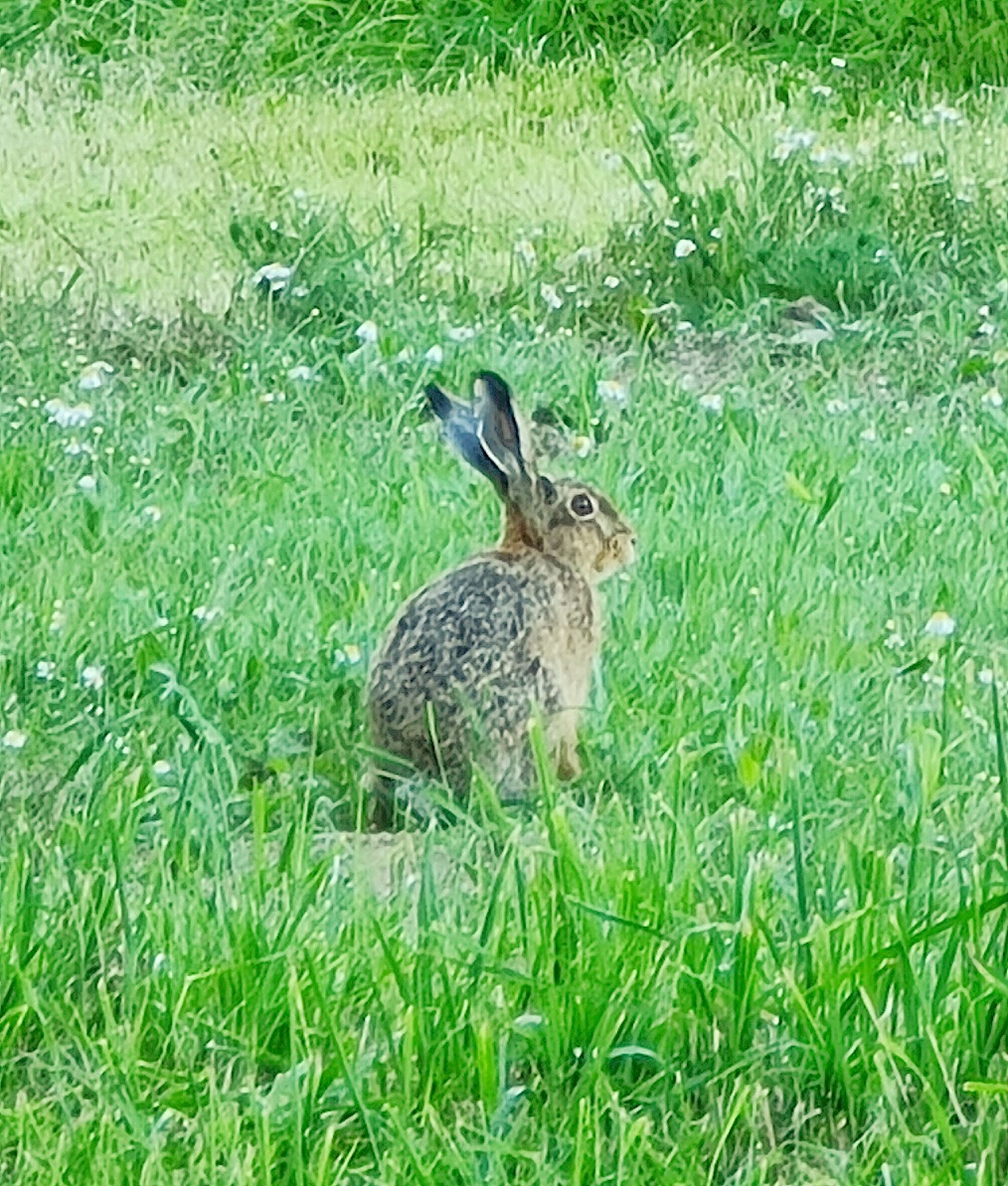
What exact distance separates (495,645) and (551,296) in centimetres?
321

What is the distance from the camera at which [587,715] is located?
3.65m

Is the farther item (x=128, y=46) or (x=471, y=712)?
(x=128, y=46)

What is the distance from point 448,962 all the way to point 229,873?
460mm

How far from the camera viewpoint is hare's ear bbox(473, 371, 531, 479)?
358 cm

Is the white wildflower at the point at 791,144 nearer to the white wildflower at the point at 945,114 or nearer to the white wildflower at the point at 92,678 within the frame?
the white wildflower at the point at 945,114

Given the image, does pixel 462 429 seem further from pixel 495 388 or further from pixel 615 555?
pixel 615 555

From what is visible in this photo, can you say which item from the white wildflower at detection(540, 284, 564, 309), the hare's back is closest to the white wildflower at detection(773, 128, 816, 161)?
the white wildflower at detection(540, 284, 564, 309)

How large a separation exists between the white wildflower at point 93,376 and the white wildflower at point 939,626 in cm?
224

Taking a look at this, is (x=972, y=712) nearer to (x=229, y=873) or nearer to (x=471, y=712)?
(x=471, y=712)

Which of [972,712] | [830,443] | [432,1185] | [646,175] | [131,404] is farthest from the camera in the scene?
[646,175]

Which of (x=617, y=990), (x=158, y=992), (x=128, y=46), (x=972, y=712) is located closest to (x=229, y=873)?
(x=158, y=992)

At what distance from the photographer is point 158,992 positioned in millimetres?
2777

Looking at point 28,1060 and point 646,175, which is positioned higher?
point 28,1060

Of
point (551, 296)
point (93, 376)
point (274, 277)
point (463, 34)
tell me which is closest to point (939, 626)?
point (93, 376)
